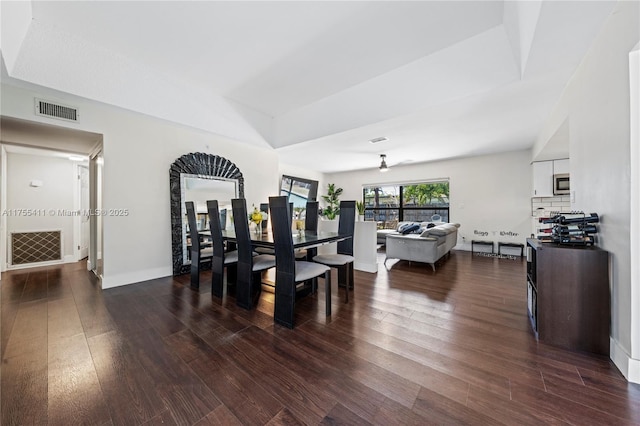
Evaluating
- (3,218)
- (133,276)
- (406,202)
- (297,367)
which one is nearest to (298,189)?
(406,202)

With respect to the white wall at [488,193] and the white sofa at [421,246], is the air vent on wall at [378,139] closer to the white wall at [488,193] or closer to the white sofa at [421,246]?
the white sofa at [421,246]

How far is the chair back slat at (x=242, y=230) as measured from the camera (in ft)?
8.09

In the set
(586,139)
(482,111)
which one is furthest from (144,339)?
(482,111)

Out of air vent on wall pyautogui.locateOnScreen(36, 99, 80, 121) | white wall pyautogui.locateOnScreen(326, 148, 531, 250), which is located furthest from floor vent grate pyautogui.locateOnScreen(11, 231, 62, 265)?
white wall pyautogui.locateOnScreen(326, 148, 531, 250)

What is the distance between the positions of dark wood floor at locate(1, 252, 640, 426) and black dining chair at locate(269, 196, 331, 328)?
0.18 m

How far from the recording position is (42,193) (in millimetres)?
4496

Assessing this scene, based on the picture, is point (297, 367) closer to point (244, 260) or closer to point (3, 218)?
point (244, 260)

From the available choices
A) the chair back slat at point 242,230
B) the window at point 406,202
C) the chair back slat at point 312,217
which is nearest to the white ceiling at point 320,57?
the chair back slat at point 312,217

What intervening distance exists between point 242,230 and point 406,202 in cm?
617

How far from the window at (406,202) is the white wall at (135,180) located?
5.60 metres

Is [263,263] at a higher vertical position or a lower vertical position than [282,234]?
lower

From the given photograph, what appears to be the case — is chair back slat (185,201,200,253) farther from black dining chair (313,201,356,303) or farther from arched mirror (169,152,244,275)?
black dining chair (313,201,356,303)

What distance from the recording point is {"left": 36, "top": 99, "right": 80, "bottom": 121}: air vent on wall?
8.75 feet

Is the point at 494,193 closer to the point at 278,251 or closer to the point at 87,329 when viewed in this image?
the point at 278,251
